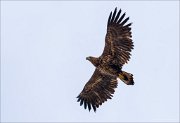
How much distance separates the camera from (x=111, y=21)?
26672 millimetres

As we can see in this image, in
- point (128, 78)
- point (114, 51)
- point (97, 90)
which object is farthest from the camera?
point (97, 90)

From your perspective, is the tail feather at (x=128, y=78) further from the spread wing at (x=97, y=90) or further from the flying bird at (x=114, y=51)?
Answer: the spread wing at (x=97, y=90)

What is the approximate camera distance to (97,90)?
91.6 ft

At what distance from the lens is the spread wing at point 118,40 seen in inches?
1038

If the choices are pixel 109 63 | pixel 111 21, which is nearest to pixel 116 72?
pixel 109 63

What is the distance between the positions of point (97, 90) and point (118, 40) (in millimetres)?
2806

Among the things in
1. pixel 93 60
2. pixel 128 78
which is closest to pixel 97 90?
pixel 93 60

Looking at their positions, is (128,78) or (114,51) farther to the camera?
(114,51)

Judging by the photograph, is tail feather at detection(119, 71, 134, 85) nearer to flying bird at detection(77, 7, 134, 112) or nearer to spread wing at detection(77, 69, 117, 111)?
flying bird at detection(77, 7, 134, 112)

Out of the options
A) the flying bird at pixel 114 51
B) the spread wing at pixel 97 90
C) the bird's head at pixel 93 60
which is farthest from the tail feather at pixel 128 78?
the bird's head at pixel 93 60

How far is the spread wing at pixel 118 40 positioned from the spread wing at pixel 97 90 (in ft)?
3.62

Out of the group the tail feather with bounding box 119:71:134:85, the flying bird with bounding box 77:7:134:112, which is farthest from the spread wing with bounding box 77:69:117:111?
the tail feather with bounding box 119:71:134:85

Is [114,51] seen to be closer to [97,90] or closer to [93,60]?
[93,60]

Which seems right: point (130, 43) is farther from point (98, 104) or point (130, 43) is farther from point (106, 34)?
point (98, 104)
